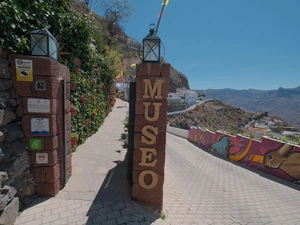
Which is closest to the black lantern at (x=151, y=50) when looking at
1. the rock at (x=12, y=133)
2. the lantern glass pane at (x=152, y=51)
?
the lantern glass pane at (x=152, y=51)

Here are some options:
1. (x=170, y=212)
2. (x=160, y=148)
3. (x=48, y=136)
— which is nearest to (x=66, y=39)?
(x=48, y=136)

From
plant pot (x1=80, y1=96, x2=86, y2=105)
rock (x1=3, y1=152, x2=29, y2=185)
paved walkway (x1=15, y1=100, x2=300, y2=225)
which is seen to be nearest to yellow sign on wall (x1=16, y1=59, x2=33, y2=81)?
rock (x1=3, y1=152, x2=29, y2=185)

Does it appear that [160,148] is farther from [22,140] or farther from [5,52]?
[5,52]

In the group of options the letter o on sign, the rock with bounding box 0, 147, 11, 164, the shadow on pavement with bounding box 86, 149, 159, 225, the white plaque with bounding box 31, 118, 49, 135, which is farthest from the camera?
the letter o on sign

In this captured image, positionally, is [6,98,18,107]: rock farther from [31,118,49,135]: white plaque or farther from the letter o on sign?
the letter o on sign

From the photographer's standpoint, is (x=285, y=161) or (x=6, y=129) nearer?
(x=6, y=129)

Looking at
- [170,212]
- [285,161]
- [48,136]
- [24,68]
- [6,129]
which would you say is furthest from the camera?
[285,161]

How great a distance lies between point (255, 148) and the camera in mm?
8117

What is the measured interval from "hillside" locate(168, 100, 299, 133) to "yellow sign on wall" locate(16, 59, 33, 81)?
29933 millimetres

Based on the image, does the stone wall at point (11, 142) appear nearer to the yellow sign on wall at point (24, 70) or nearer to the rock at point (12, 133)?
the rock at point (12, 133)

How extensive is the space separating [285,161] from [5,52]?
894 cm

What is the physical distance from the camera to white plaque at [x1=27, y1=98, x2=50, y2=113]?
9.37ft

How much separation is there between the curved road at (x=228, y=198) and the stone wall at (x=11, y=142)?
2518 mm

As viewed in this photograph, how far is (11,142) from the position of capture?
268 centimetres
